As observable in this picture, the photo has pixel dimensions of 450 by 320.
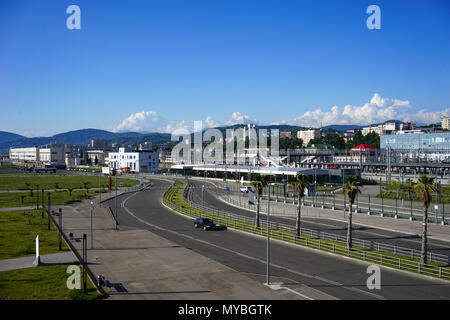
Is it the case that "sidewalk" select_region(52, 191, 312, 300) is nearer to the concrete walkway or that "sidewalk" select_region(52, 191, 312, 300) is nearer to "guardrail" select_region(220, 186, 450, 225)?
the concrete walkway

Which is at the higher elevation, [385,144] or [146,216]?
[385,144]

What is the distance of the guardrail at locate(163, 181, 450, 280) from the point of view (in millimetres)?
25455

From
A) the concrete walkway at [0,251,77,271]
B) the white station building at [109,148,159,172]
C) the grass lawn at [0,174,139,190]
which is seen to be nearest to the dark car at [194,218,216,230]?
the concrete walkway at [0,251,77,271]

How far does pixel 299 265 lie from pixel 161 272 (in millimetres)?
10109

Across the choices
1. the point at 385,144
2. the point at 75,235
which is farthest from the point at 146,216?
the point at 385,144

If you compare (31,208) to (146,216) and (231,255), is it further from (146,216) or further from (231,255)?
(231,255)

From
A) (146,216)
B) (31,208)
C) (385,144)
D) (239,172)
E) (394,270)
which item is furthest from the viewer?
(385,144)

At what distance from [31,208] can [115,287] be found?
42404mm

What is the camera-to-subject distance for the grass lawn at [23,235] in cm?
3097

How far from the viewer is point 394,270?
85.6 feet

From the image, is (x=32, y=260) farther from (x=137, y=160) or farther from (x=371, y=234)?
(x=137, y=160)

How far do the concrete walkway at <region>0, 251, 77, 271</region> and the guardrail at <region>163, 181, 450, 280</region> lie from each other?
18.7 metres

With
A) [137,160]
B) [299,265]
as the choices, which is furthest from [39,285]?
[137,160]

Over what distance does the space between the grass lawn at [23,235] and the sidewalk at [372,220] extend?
29171mm
